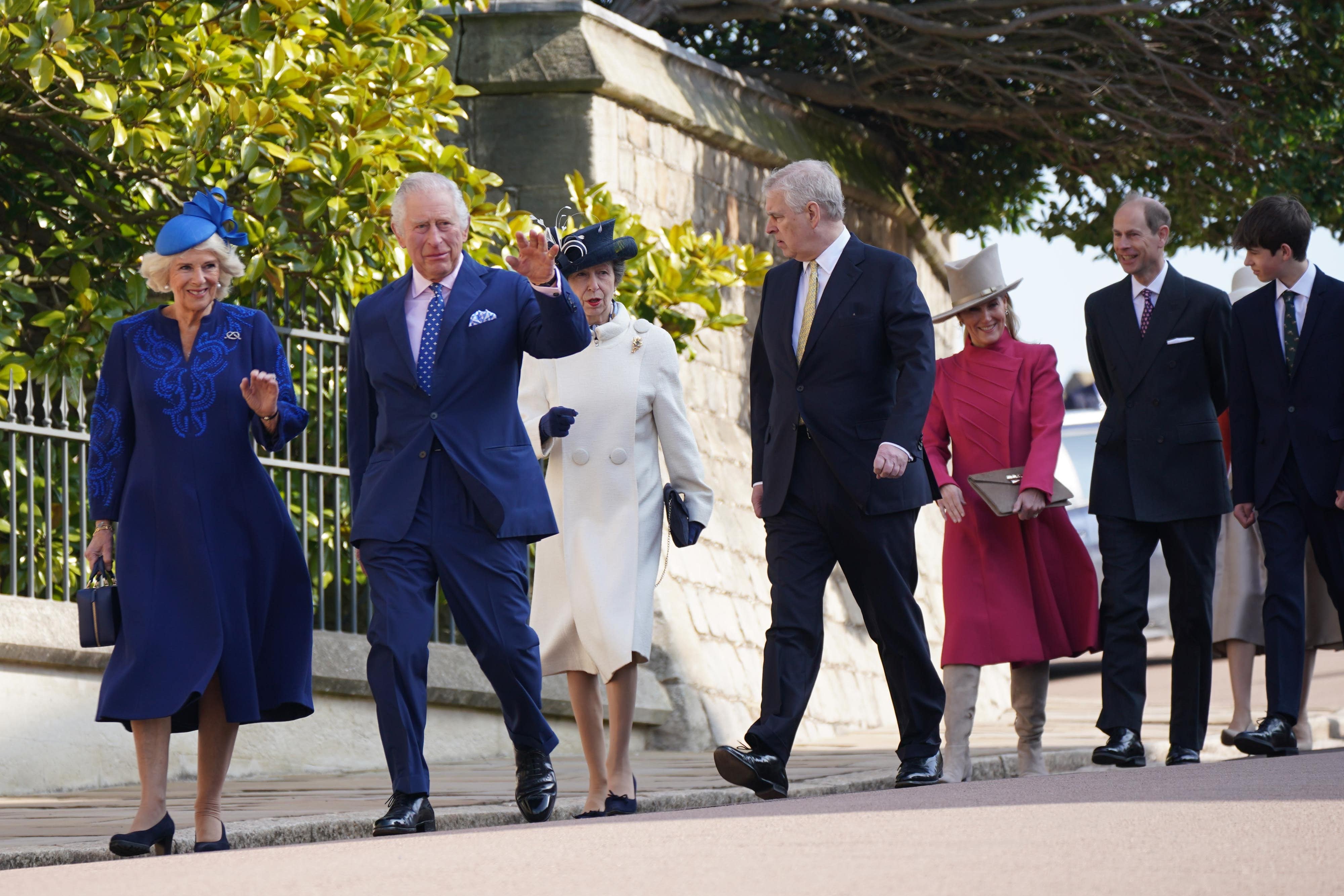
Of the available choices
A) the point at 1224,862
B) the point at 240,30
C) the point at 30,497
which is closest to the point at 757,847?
the point at 1224,862

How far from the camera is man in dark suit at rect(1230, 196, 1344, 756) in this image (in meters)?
7.62

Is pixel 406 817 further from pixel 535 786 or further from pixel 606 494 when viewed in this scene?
pixel 606 494

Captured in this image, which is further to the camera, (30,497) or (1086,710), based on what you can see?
(1086,710)

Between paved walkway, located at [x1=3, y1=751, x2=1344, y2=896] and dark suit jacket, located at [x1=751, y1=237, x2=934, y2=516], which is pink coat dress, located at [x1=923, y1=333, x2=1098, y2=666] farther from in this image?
paved walkway, located at [x1=3, y1=751, x2=1344, y2=896]

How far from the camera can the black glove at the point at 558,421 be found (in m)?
6.35

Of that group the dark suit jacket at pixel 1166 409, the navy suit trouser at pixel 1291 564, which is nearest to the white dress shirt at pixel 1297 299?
the dark suit jacket at pixel 1166 409

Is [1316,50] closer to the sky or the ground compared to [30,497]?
closer to the sky

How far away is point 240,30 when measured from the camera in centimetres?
820

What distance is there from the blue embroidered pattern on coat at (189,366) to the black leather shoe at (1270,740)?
3916 mm

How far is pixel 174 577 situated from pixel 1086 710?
304 inches

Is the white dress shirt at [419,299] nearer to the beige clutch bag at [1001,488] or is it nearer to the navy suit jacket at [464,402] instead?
the navy suit jacket at [464,402]

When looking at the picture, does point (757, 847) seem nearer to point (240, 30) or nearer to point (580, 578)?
point (580, 578)

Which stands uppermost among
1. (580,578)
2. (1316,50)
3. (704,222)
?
(1316,50)

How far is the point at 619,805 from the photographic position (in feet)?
20.9
